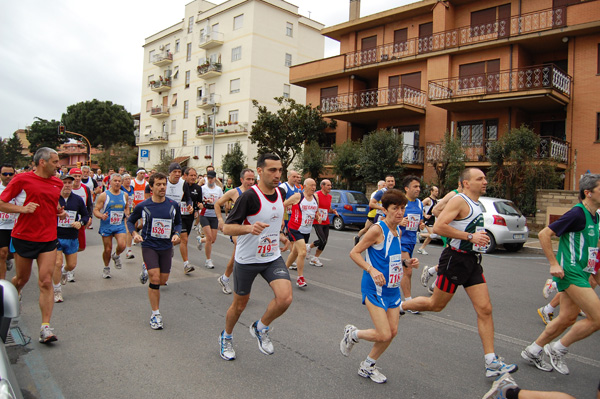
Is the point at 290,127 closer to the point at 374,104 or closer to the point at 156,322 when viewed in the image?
the point at 374,104

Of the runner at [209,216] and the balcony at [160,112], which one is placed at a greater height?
the balcony at [160,112]

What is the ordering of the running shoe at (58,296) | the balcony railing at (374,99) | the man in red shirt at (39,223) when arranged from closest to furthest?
the man in red shirt at (39,223), the running shoe at (58,296), the balcony railing at (374,99)

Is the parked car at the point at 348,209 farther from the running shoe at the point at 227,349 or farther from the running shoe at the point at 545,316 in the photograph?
the running shoe at the point at 227,349

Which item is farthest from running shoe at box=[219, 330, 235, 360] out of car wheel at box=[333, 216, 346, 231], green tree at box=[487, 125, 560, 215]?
green tree at box=[487, 125, 560, 215]

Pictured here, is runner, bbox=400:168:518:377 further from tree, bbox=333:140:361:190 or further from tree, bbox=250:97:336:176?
tree, bbox=250:97:336:176

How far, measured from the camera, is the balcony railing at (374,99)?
79.8 ft

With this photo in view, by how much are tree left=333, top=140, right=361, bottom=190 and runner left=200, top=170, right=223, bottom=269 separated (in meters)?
14.9

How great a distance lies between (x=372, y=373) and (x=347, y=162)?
20593 mm

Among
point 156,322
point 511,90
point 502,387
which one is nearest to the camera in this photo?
point 502,387

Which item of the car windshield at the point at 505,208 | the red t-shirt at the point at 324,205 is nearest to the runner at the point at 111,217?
the red t-shirt at the point at 324,205

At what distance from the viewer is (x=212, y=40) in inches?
1651

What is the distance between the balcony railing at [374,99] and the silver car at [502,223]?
11981 millimetres

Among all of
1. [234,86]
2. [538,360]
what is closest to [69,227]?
[538,360]

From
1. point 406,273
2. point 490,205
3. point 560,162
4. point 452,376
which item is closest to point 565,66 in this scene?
point 560,162
